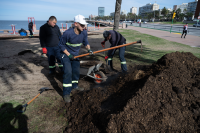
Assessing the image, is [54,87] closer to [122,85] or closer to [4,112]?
[4,112]

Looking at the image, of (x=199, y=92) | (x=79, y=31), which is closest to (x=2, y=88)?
(x=79, y=31)

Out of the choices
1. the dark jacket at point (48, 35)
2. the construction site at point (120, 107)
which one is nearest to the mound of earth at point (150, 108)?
the construction site at point (120, 107)

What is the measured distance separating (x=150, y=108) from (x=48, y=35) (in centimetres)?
403

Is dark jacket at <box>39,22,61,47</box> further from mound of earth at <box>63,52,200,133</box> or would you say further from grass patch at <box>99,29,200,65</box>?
grass patch at <box>99,29,200,65</box>

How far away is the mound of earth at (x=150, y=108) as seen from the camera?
2057 millimetres

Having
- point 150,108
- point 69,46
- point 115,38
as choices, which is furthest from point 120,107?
point 115,38

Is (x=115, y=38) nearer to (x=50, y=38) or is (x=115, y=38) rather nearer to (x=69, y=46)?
(x=69, y=46)

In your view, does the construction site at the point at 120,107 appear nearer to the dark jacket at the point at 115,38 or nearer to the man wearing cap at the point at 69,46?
the man wearing cap at the point at 69,46

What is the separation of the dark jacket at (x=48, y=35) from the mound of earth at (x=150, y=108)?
95.2 inches

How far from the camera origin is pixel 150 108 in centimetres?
225

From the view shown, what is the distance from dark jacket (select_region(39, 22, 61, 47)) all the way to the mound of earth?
2.42m

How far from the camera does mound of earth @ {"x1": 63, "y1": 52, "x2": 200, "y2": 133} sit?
2057 mm

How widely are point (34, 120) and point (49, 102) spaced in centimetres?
63

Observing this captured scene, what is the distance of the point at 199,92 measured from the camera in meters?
2.54
